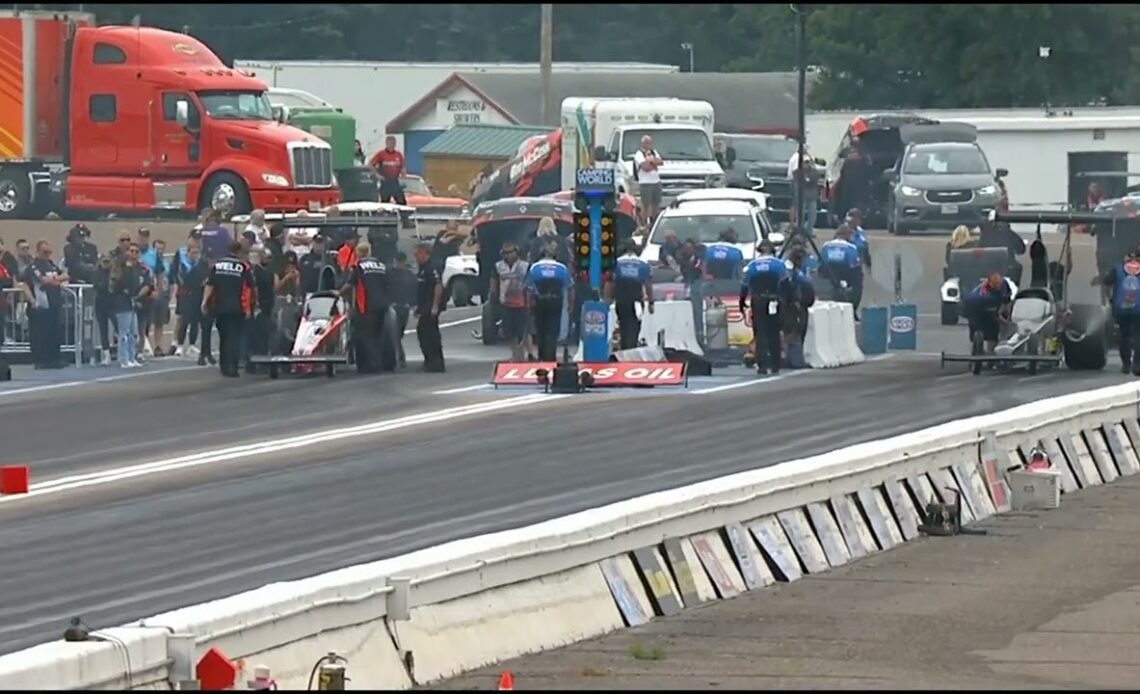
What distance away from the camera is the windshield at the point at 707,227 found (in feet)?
122

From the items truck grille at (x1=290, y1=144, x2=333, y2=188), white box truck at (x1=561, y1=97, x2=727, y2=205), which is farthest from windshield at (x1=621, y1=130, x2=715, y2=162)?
truck grille at (x1=290, y1=144, x2=333, y2=188)

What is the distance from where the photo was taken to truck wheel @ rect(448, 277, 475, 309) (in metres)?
39.3

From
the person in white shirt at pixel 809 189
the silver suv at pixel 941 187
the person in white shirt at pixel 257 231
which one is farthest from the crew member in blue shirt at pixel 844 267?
the silver suv at pixel 941 187

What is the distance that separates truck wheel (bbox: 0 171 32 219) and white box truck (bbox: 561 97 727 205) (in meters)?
10.0

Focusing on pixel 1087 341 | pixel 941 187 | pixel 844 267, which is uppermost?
pixel 941 187

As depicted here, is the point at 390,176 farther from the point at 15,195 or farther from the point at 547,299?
the point at 547,299

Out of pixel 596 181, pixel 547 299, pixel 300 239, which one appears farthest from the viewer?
pixel 300 239

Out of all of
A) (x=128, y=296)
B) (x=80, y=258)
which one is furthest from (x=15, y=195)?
(x=128, y=296)

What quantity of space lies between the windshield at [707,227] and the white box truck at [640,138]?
6.86 metres

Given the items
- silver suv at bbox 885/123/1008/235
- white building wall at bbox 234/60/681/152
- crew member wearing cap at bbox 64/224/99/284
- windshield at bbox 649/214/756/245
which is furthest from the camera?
white building wall at bbox 234/60/681/152

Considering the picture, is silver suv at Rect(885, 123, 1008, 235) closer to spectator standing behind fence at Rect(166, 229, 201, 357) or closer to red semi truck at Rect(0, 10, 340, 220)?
red semi truck at Rect(0, 10, 340, 220)

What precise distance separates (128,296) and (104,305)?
1.93 ft

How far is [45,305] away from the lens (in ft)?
102

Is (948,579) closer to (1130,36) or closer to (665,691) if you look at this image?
(665,691)
